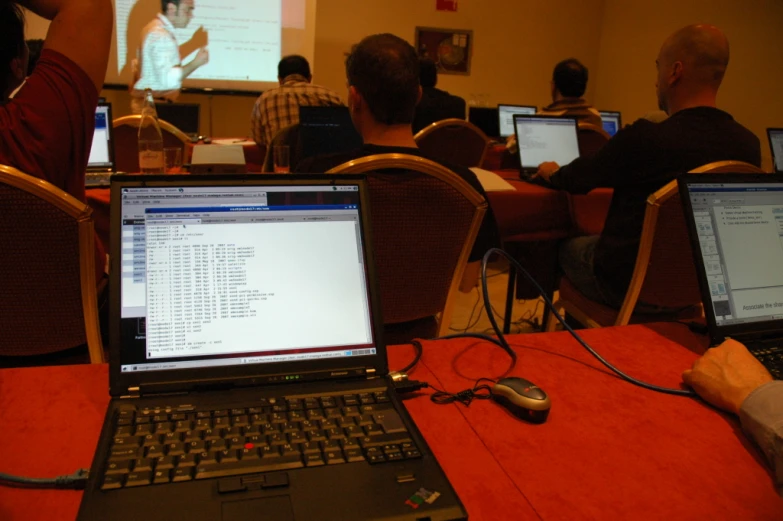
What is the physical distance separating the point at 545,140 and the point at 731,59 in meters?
3.12

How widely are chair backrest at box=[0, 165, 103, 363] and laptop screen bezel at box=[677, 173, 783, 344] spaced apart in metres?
1.07

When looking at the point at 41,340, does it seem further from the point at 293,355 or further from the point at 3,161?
the point at 293,355

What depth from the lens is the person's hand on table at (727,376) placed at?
816 millimetres

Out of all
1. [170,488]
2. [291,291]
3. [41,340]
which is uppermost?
[291,291]

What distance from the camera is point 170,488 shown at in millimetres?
582

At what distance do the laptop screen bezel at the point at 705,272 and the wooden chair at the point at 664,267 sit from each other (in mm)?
477

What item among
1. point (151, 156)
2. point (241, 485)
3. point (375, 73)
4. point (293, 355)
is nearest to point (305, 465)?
point (241, 485)

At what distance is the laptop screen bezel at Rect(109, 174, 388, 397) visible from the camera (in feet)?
2.39

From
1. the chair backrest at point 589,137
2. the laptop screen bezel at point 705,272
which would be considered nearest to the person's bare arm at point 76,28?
the laptop screen bezel at point 705,272

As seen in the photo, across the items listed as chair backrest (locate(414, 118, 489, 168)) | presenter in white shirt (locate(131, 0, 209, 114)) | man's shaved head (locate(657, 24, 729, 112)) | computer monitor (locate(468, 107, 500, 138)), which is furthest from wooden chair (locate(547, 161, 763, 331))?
presenter in white shirt (locate(131, 0, 209, 114))

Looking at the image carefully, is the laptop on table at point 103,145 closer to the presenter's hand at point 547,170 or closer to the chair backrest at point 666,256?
the presenter's hand at point 547,170

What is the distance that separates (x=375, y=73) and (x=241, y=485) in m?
1.26

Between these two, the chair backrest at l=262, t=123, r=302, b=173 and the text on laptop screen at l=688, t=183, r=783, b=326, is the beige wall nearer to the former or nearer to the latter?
the chair backrest at l=262, t=123, r=302, b=173

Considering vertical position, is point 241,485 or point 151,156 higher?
point 151,156
